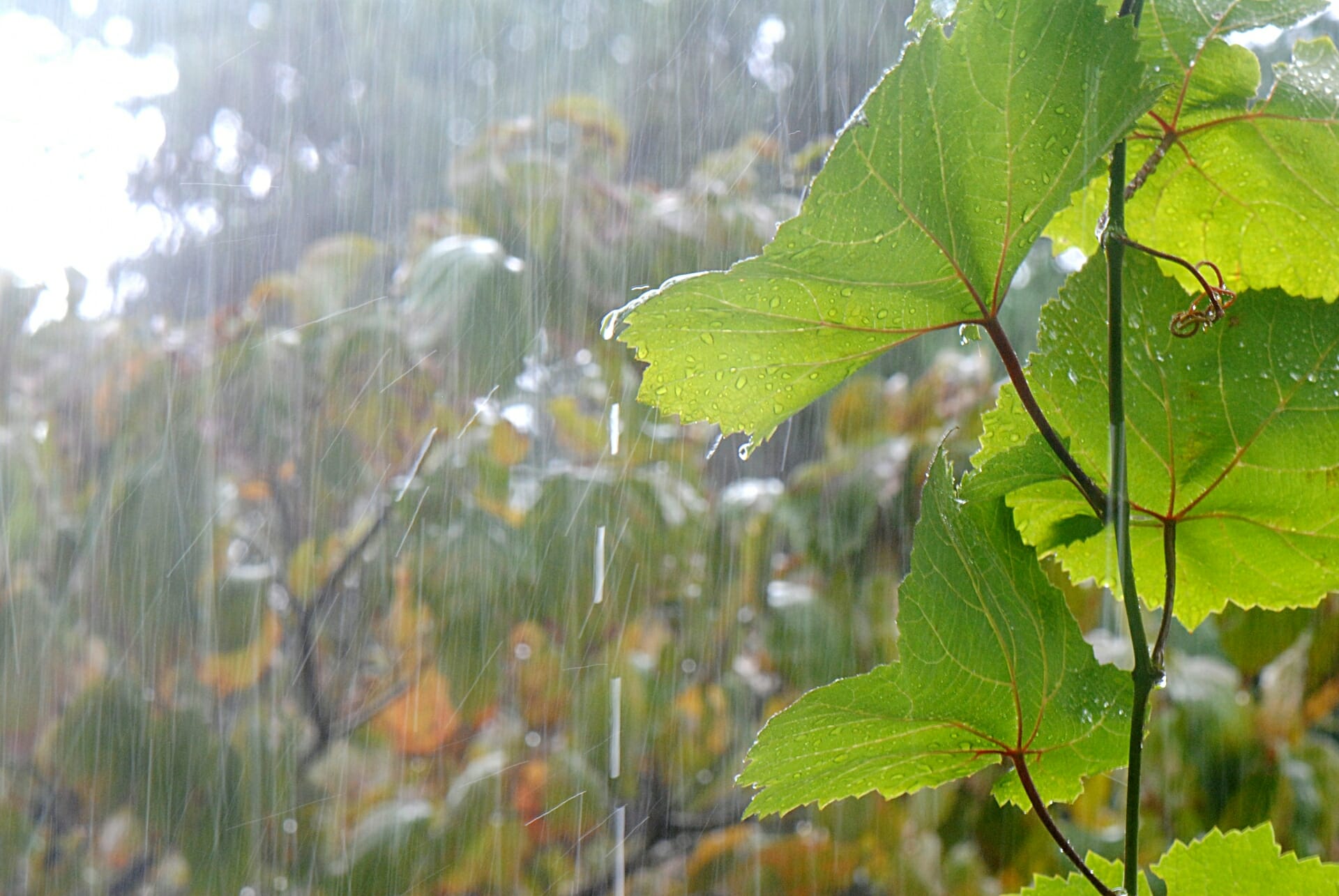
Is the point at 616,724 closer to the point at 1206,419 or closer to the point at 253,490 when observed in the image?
the point at 253,490

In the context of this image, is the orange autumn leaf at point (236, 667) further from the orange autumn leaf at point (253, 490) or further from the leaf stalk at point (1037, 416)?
the leaf stalk at point (1037, 416)

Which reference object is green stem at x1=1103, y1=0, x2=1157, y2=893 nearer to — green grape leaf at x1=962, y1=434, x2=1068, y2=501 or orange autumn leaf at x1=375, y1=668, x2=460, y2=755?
green grape leaf at x1=962, y1=434, x2=1068, y2=501

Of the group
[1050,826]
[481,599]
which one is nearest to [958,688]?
[1050,826]

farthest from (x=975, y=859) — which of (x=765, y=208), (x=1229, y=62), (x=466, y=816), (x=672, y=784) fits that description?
(x=1229, y=62)

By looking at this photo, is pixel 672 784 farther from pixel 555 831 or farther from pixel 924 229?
pixel 924 229

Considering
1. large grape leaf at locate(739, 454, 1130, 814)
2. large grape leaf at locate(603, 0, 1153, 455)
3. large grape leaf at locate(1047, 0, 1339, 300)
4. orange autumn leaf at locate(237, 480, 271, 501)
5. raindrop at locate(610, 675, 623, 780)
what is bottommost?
raindrop at locate(610, 675, 623, 780)

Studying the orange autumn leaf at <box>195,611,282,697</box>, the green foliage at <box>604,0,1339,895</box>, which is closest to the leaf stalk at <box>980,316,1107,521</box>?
the green foliage at <box>604,0,1339,895</box>
